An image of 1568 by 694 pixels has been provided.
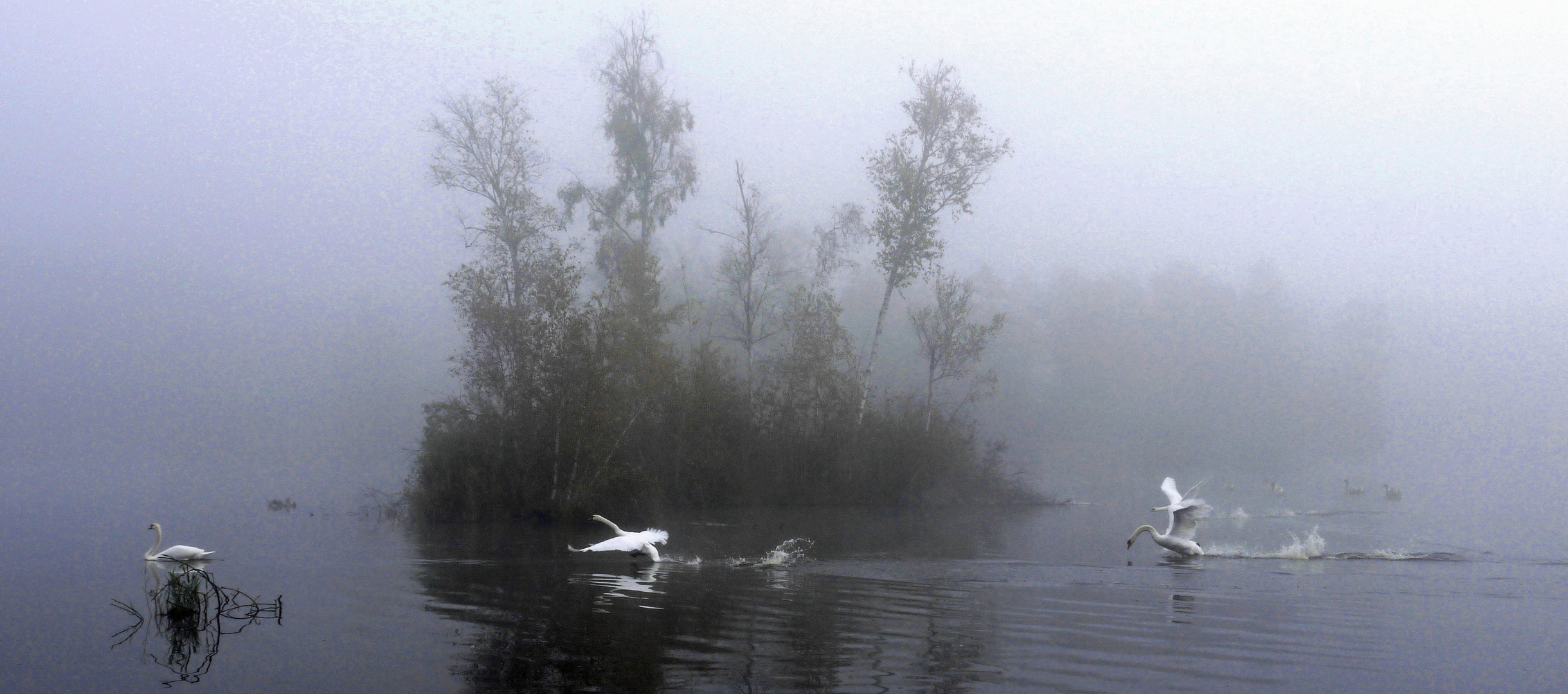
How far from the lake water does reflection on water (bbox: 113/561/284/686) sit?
2.0 inches

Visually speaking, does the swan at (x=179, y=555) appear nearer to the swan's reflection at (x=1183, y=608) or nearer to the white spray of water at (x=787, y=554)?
the white spray of water at (x=787, y=554)

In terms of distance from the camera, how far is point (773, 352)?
34812 mm

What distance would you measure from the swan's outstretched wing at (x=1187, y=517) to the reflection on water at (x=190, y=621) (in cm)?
1518

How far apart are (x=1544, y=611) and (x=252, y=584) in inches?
647

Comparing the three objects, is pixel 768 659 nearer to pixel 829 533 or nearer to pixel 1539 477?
pixel 829 533

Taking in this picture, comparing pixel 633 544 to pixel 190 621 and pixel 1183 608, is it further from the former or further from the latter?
pixel 1183 608

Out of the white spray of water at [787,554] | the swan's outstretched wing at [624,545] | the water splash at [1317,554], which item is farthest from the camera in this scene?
the water splash at [1317,554]

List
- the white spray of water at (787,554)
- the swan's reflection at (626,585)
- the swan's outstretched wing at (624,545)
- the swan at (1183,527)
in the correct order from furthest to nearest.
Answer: the swan at (1183,527) < the white spray of water at (787,554) < the swan's outstretched wing at (624,545) < the swan's reflection at (626,585)

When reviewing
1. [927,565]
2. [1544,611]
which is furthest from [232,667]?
[1544,611]

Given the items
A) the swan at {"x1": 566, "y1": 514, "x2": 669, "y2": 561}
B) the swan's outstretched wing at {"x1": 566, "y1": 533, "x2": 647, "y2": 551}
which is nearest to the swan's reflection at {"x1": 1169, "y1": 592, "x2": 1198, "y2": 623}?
the swan at {"x1": 566, "y1": 514, "x2": 669, "y2": 561}

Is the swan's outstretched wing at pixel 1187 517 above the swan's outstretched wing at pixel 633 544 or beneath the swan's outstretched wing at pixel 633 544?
above

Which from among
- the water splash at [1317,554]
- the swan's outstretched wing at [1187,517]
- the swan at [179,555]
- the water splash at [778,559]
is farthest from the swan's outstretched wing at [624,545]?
the water splash at [1317,554]

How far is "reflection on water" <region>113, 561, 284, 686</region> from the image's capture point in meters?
8.13

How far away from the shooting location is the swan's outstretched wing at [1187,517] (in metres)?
18.5
